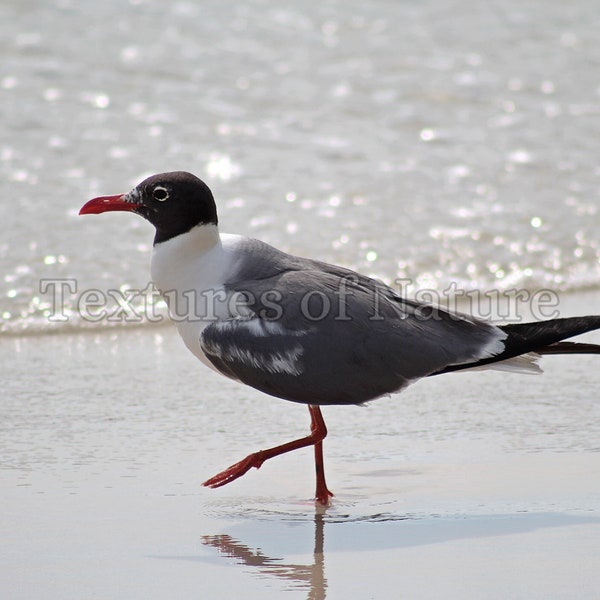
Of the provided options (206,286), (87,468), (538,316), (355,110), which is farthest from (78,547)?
(355,110)

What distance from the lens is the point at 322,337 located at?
4.02 metres

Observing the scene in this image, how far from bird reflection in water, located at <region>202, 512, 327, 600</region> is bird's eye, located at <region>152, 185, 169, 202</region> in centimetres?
124

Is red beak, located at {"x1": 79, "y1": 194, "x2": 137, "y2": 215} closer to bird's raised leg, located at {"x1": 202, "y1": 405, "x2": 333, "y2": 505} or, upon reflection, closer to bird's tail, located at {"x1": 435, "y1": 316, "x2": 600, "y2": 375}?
bird's raised leg, located at {"x1": 202, "y1": 405, "x2": 333, "y2": 505}

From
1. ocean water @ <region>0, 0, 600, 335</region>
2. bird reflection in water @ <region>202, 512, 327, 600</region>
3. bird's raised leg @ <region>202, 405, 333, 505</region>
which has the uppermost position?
ocean water @ <region>0, 0, 600, 335</region>

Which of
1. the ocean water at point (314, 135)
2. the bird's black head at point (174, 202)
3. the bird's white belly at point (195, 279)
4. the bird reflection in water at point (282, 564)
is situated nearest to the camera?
the bird reflection in water at point (282, 564)

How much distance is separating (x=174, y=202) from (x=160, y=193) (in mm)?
60

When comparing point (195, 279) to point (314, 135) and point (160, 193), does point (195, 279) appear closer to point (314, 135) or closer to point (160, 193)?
point (160, 193)

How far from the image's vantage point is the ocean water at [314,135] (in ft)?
22.2

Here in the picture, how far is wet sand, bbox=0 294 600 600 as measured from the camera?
10.7ft

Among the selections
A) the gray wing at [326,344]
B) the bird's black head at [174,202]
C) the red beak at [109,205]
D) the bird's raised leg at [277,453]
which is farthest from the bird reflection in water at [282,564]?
the red beak at [109,205]

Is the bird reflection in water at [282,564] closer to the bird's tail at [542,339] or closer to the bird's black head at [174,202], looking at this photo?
the bird's tail at [542,339]

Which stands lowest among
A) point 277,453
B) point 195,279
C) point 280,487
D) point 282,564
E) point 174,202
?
point 282,564

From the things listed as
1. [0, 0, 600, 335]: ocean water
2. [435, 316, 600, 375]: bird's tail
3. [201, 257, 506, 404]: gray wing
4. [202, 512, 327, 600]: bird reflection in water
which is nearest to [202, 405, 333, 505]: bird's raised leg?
[201, 257, 506, 404]: gray wing

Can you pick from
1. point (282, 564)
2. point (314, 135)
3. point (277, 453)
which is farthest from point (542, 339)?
point (314, 135)
